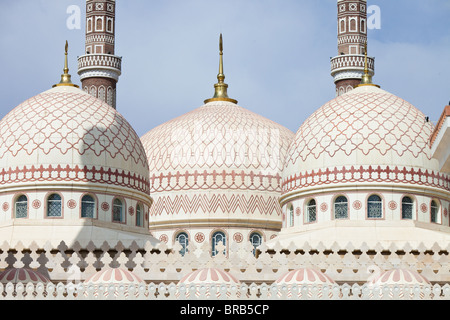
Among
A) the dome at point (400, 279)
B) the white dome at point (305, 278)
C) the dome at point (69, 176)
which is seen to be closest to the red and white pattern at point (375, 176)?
the dome at point (69, 176)

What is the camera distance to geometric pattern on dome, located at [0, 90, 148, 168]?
33.8 metres

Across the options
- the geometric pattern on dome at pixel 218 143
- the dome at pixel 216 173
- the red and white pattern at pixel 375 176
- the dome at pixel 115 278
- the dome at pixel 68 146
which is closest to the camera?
the dome at pixel 115 278

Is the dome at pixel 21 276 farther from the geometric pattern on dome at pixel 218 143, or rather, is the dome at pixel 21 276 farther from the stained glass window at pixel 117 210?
the geometric pattern on dome at pixel 218 143

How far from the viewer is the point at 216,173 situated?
127ft

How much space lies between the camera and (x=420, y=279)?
24703mm

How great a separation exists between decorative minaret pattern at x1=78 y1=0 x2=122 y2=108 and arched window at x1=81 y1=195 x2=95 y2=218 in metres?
9.62

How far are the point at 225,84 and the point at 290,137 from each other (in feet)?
12.8

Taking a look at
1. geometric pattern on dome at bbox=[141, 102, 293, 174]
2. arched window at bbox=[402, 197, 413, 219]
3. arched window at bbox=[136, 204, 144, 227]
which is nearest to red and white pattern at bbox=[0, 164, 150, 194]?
arched window at bbox=[136, 204, 144, 227]

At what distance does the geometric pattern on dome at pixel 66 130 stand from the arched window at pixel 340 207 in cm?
551

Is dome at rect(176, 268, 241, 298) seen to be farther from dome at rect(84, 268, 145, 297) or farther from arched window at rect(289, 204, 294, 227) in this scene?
arched window at rect(289, 204, 294, 227)

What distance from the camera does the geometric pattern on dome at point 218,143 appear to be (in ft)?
128

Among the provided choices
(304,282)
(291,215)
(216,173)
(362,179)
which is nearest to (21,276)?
(304,282)

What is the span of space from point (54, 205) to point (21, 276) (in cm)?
687

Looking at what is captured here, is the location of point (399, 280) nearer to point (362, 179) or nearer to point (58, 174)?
point (362, 179)
